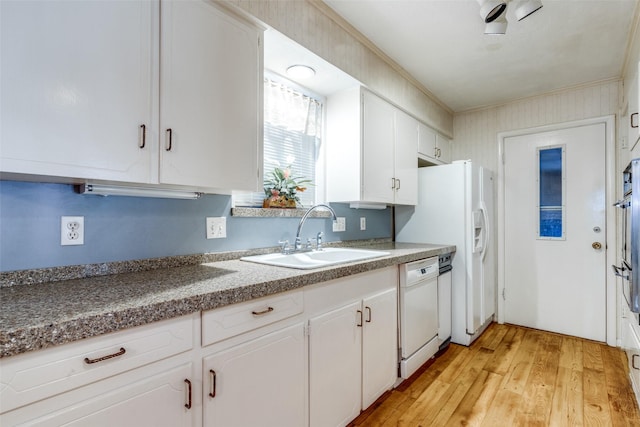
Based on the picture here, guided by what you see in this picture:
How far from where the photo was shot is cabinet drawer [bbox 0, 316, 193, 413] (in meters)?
0.68

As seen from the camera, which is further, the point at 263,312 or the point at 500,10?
the point at 500,10

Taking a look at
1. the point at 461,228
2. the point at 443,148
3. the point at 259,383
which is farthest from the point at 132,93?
the point at 443,148

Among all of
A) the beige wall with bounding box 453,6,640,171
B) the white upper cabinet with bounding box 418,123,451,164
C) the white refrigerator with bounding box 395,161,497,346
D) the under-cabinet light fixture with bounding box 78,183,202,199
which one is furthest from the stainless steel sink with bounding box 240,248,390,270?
the beige wall with bounding box 453,6,640,171

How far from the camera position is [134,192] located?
51.6 inches

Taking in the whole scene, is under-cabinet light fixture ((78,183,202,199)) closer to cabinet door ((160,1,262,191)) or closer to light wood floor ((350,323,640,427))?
cabinet door ((160,1,262,191))

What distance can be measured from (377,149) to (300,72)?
819mm

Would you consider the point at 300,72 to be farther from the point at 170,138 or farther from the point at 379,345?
the point at 379,345

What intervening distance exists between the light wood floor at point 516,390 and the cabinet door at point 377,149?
1.35 metres

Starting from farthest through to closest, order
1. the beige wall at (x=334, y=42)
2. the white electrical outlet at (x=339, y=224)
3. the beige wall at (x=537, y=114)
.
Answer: the beige wall at (x=537, y=114)
the white electrical outlet at (x=339, y=224)
the beige wall at (x=334, y=42)

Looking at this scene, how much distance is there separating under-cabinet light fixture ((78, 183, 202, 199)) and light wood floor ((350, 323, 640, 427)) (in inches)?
58.4

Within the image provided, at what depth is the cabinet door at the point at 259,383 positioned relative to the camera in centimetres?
105

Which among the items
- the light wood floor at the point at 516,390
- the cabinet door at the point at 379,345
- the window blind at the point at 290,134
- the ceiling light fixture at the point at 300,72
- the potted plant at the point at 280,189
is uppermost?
the ceiling light fixture at the point at 300,72

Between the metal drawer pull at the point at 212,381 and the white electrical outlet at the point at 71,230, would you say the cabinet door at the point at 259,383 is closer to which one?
the metal drawer pull at the point at 212,381

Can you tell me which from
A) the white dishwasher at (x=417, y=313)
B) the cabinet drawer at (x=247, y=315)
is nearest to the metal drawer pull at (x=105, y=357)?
the cabinet drawer at (x=247, y=315)
